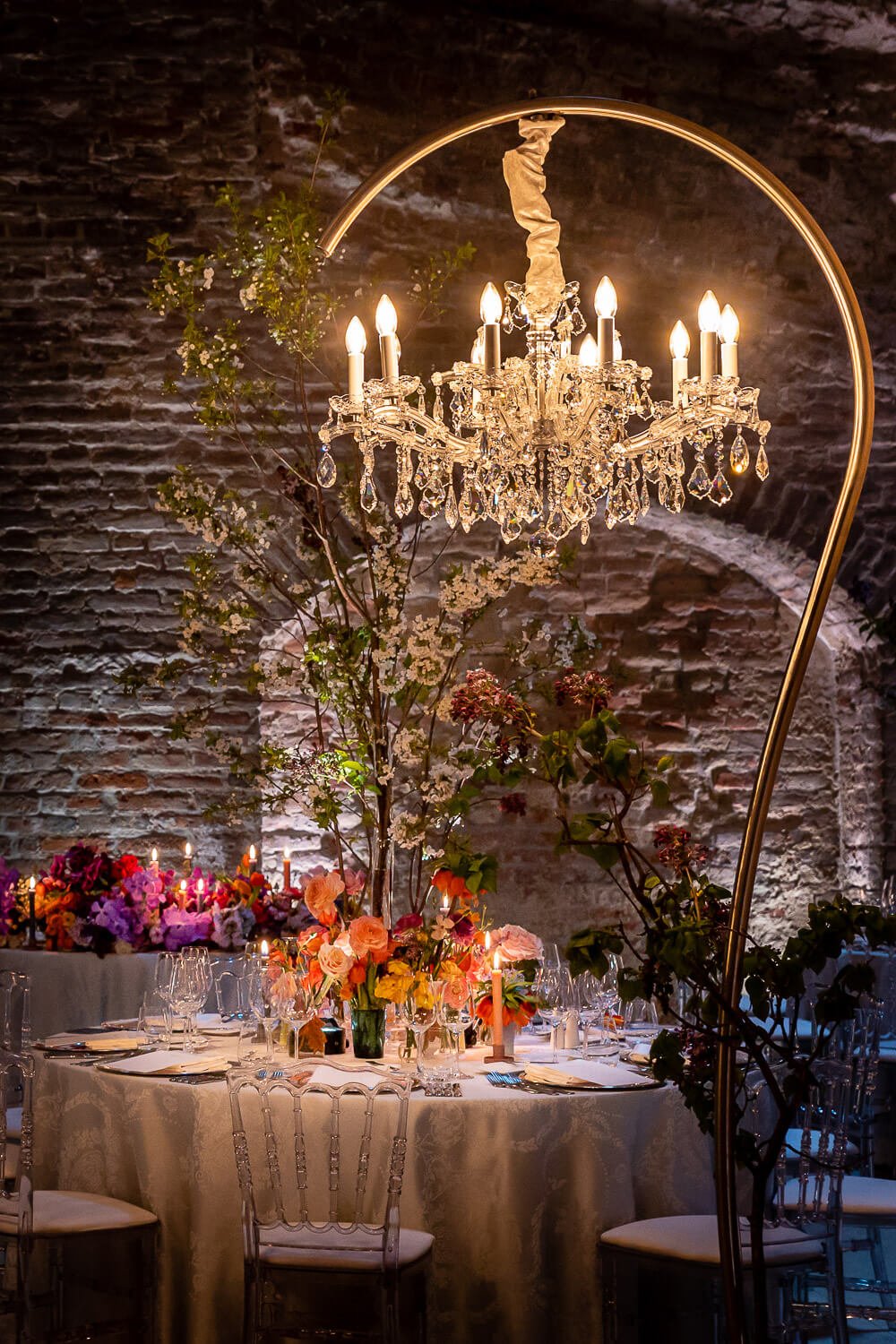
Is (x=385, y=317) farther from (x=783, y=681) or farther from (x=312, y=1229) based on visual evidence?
(x=312, y=1229)

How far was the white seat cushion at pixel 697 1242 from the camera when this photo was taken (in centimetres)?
291

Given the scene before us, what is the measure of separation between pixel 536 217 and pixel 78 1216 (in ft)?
8.54

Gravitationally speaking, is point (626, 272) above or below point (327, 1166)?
above

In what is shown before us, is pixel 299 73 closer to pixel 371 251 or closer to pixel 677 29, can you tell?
pixel 371 251

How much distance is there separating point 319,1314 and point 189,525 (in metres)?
1.99

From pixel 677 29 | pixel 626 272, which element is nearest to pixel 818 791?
pixel 626 272

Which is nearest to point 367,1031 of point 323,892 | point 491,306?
point 323,892

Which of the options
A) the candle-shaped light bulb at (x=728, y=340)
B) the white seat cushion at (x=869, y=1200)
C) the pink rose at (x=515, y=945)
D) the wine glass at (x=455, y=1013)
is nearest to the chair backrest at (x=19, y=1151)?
the wine glass at (x=455, y=1013)

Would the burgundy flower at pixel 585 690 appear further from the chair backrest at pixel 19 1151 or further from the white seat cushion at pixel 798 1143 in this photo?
the chair backrest at pixel 19 1151

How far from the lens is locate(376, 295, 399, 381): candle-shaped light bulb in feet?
11.9

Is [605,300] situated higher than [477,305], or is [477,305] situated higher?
[477,305]

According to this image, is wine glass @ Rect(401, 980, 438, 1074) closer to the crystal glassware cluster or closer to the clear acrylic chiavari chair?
the clear acrylic chiavari chair

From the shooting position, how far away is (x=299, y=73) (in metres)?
6.47

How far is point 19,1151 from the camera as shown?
3051 mm
